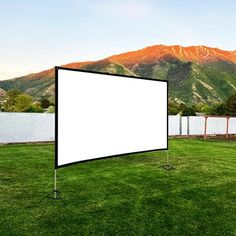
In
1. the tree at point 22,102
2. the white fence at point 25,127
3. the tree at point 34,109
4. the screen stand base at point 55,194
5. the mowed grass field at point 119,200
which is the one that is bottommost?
the mowed grass field at point 119,200

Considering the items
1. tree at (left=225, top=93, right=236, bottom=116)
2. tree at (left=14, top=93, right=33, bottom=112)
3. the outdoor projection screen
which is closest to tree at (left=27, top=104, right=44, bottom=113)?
the outdoor projection screen

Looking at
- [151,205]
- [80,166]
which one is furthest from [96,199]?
[80,166]

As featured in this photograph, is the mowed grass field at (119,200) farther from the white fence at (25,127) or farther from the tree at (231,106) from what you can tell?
the tree at (231,106)

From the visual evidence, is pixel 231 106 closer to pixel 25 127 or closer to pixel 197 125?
pixel 197 125

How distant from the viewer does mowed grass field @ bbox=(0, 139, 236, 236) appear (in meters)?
6.48

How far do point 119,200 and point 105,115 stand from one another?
135 inches

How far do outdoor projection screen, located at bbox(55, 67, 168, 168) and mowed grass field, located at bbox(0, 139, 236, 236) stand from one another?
1.01 m

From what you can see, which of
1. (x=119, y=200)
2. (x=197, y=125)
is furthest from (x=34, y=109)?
(x=119, y=200)

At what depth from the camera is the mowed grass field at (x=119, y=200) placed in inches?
255

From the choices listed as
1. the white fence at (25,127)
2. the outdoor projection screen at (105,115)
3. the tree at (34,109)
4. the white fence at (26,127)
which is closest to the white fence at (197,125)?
the white fence at (26,127)

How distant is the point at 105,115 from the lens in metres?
11.0

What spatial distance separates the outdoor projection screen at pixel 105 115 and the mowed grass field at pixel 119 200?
1008mm

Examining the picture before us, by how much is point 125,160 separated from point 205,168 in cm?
363

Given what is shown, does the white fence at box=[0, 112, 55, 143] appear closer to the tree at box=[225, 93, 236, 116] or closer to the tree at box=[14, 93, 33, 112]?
the tree at box=[225, 93, 236, 116]
